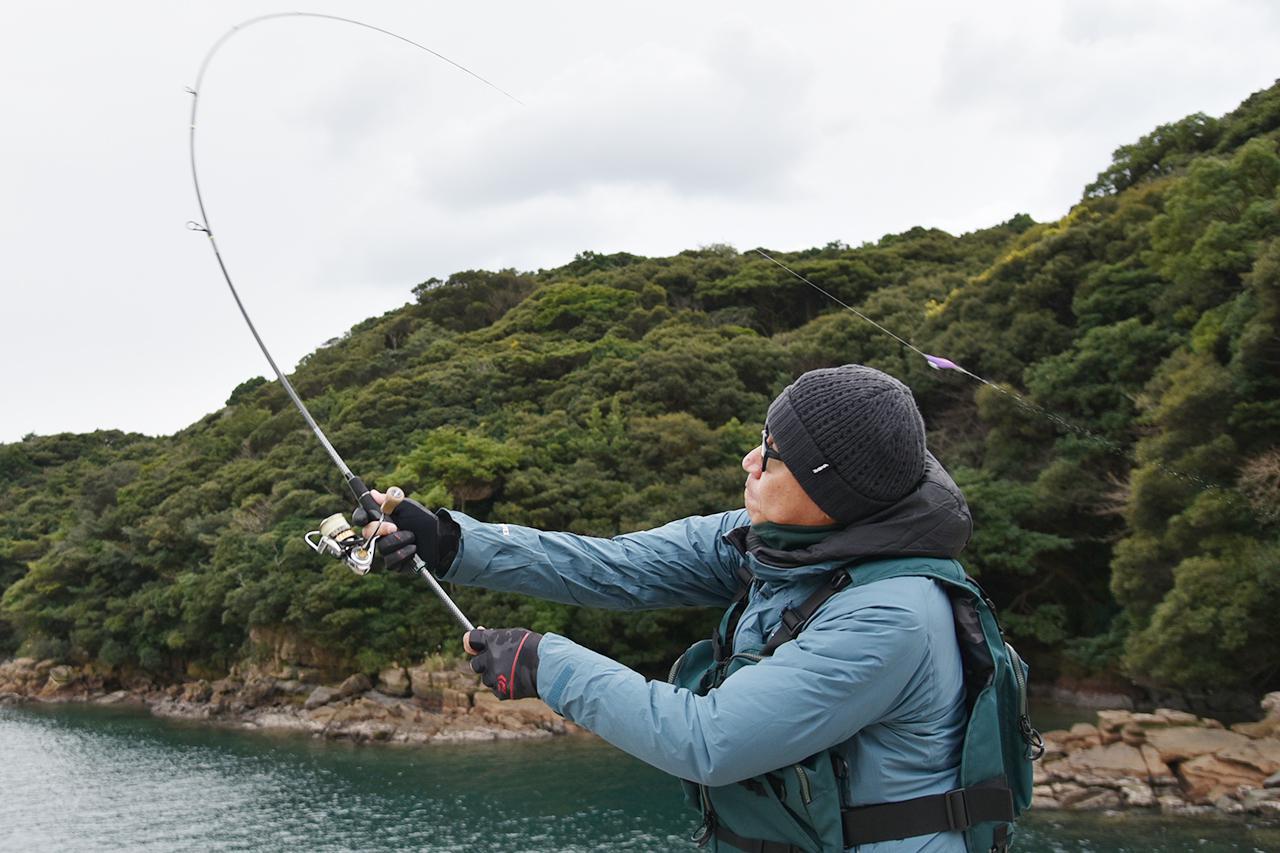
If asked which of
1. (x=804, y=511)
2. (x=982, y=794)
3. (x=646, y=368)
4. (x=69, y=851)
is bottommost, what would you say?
(x=69, y=851)

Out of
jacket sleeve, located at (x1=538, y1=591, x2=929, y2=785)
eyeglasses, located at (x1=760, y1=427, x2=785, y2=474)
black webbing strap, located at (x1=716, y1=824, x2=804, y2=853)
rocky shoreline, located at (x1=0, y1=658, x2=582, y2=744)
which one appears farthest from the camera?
rocky shoreline, located at (x1=0, y1=658, x2=582, y2=744)

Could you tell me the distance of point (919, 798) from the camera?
1.37 meters

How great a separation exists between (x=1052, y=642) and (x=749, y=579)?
62.4 feet

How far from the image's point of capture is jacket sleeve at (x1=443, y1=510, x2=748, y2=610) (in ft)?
6.19

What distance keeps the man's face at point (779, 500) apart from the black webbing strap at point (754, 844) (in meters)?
0.47

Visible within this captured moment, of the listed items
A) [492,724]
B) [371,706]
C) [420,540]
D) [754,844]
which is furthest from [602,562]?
[371,706]

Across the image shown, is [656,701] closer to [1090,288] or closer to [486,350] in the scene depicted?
[1090,288]

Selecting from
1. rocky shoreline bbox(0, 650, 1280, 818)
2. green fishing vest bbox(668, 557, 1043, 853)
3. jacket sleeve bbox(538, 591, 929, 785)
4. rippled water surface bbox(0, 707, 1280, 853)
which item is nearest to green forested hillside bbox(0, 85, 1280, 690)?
rocky shoreline bbox(0, 650, 1280, 818)

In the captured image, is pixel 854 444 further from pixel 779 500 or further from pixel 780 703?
pixel 780 703

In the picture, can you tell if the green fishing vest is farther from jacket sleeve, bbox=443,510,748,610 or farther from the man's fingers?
the man's fingers

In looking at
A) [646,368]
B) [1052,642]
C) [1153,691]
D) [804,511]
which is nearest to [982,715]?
[804,511]

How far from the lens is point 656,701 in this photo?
4.30 ft

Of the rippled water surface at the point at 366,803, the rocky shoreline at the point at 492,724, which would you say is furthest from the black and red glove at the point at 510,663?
the rocky shoreline at the point at 492,724

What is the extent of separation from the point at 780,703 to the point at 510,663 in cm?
44
